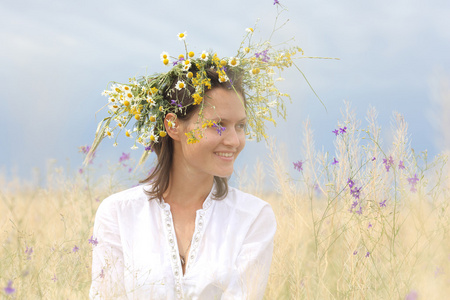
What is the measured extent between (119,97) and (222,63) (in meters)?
0.74

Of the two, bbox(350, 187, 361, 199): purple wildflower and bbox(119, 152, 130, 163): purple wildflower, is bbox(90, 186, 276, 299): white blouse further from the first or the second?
bbox(119, 152, 130, 163): purple wildflower

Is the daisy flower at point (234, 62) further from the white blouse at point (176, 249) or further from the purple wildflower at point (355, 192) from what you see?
the purple wildflower at point (355, 192)

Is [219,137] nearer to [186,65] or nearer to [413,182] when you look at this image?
[186,65]

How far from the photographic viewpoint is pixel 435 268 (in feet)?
6.73

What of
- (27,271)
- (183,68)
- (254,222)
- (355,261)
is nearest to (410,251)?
(355,261)

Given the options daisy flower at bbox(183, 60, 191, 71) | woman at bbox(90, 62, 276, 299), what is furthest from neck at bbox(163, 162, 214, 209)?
daisy flower at bbox(183, 60, 191, 71)

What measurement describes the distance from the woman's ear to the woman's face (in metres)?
0.08

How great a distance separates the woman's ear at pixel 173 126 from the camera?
→ 103 inches

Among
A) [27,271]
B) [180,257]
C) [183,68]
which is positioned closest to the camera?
[27,271]

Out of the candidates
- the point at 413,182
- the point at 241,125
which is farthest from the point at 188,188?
the point at 413,182

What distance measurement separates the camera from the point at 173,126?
2.61m

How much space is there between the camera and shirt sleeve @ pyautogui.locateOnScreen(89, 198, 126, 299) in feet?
7.79

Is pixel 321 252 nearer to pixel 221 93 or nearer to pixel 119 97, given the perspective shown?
pixel 221 93

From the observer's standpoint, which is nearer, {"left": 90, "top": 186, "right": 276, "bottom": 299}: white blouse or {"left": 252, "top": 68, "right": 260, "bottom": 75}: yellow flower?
{"left": 90, "top": 186, "right": 276, "bottom": 299}: white blouse
